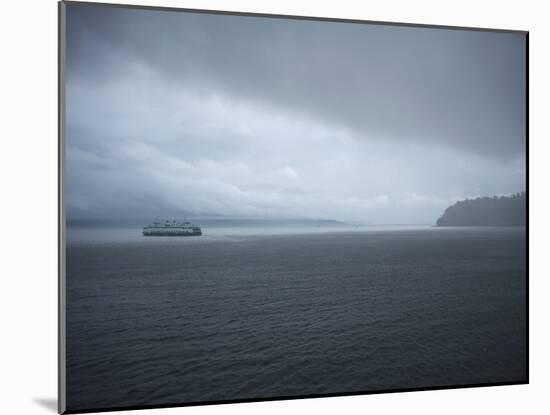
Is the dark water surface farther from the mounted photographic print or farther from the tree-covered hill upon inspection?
the tree-covered hill

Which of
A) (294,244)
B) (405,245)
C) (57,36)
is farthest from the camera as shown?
(294,244)

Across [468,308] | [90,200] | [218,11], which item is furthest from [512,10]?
[90,200]

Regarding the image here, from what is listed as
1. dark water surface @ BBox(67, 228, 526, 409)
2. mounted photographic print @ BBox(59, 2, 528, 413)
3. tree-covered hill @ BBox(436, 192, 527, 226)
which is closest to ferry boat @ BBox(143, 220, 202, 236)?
mounted photographic print @ BBox(59, 2, 528, 413)

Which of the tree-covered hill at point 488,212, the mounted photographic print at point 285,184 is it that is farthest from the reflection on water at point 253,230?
the tree-covered hill at point 488,212

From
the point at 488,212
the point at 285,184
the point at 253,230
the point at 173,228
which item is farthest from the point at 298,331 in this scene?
the point at 488,212

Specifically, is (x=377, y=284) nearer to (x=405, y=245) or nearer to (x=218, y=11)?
(x=405, y=245)

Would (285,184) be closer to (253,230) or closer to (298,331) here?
(253,230)

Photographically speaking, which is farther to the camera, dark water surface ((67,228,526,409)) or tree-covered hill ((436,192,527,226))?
tree-covered hill ((436,192,527,226))
